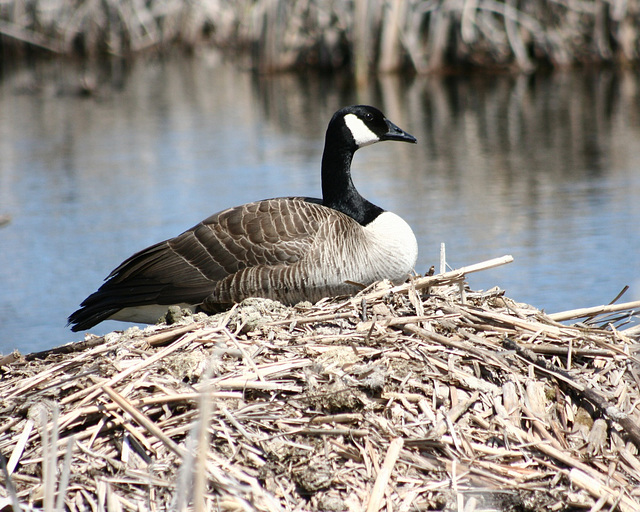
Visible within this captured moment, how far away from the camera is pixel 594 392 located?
166 inches

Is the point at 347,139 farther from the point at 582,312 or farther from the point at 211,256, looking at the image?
the point at 582,312

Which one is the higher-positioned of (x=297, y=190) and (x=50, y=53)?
(x=50, y=53)

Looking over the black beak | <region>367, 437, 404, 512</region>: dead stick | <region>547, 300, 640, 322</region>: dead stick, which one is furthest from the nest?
the black beak

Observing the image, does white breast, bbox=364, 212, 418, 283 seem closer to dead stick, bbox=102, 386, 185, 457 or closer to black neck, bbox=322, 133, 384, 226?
black neck, bbox=322, 133, 384, 226

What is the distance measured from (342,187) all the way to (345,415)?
3.45 meters

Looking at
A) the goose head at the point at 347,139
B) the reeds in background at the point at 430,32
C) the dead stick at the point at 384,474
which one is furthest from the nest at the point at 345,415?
the reeds in background at the point at 430,32

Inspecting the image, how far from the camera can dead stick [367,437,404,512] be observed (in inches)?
145

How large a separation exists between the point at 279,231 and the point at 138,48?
26.6 metres

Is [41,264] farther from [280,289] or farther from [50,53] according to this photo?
[50,53]

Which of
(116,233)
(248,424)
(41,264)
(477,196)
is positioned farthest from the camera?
(477,196)

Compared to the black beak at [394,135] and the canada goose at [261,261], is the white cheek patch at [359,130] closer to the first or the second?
the black beak at [394,135]

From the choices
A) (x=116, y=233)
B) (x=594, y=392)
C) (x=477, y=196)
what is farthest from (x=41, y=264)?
(x=594, y=392)

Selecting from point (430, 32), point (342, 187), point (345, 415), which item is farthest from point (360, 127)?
point (430, 32)

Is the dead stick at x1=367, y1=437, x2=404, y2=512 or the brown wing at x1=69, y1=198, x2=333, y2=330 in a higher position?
the brown wing at x1=69, y1=198, x2=333, y2=330
